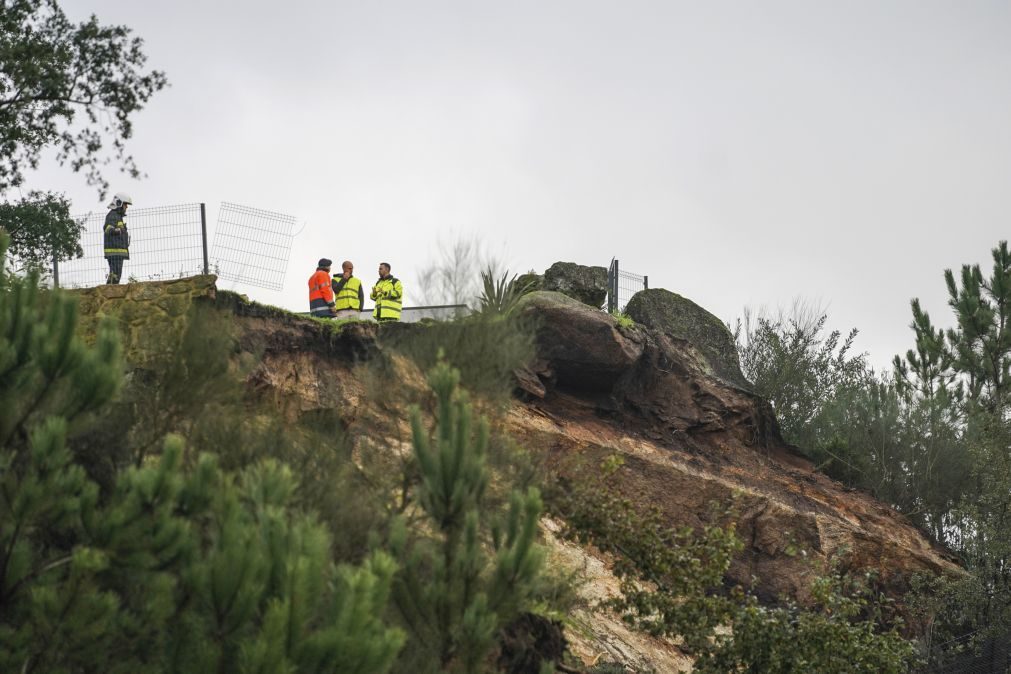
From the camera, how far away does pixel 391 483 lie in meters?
11.8

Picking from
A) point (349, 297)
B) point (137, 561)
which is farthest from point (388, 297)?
point (137, 561)

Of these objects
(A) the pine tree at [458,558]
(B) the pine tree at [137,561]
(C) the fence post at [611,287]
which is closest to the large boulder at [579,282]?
(C) the fence post at [611,287]

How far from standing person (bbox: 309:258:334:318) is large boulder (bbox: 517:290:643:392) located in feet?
11.2

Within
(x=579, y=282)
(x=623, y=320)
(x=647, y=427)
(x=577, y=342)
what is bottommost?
(x=647, y=427)

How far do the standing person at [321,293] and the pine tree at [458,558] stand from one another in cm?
1335

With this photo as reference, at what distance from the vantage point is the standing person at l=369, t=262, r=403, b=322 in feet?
72.9

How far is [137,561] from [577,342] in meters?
15.7

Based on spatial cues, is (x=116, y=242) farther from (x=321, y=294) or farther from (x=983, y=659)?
(x=983, y=659)

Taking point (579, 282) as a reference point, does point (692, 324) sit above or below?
below

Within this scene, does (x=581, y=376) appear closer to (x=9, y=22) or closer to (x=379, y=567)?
(x=9, y=22)

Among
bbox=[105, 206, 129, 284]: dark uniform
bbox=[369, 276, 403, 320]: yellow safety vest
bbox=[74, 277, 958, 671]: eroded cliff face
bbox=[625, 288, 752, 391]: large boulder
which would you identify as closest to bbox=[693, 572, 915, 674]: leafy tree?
bbox=[74, 277, 958, 671]: eroded cliff face

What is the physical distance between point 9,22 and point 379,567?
65.1 ft

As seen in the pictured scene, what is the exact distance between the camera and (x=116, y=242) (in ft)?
68.7

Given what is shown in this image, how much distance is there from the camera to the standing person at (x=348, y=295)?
75.4 ft
